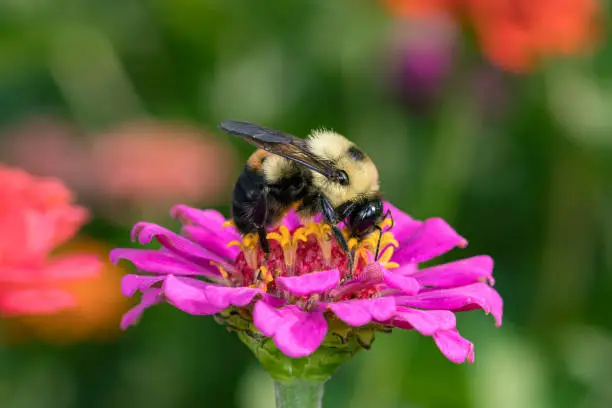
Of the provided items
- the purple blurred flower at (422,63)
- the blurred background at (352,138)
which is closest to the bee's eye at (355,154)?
the blurred background at (352,138)

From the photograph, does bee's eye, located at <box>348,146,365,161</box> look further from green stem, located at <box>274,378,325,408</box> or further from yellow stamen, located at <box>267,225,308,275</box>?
green stem, located at <box>274,378,325,408</box>

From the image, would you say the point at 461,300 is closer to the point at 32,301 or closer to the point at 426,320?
the point at 426,320

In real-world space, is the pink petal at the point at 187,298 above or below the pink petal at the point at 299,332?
above

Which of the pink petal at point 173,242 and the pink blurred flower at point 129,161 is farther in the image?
the pink blurred flower at point 129,161

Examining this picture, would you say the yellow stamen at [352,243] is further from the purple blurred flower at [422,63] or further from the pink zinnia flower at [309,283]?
the purple blurred flower at [422,63]

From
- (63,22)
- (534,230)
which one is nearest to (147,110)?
(63,22)

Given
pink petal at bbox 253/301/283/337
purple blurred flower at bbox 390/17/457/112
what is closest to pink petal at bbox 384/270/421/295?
pink petal at bbox 253/301/283/337

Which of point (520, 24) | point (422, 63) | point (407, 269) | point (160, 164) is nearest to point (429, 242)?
point (407, 269)
